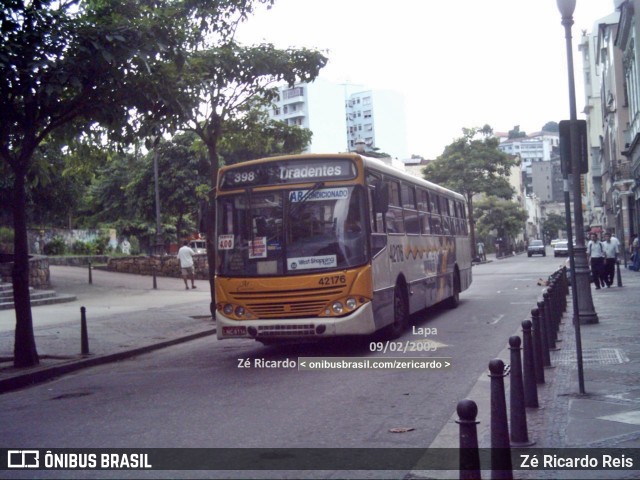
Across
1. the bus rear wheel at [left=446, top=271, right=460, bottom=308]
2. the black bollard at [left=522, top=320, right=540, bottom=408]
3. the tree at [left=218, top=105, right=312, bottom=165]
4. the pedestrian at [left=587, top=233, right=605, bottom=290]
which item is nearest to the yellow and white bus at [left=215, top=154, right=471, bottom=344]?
the black bollard at [left=522, top=320, right=540, bottom=408]

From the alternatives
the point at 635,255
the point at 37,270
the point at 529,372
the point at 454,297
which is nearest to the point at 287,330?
the point at 529,372

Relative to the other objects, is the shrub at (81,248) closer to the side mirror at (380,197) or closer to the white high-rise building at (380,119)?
the side mirror at (380,197)

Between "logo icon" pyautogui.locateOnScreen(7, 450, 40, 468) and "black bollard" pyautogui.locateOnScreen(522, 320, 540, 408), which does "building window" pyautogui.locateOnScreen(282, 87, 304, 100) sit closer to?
"black bollard" pyautogui.locateOnScreen(522, 320, 540, 408)

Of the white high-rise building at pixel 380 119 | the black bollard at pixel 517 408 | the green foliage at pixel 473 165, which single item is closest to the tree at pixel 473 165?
the green foliage at pixel 473 165

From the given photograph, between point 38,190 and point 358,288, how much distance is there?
83.7 feet

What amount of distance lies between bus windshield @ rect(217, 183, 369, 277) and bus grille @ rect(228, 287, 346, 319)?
322 millimetres

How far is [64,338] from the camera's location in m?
15.6

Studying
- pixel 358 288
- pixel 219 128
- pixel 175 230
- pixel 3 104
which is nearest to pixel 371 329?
pixel 358 288

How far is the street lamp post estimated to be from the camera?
896cm

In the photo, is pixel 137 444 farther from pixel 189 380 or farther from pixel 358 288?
pixel 358 288

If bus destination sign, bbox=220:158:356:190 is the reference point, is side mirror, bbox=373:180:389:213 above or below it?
below

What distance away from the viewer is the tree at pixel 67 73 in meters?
11.1

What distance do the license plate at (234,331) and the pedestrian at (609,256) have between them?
1657 centimetres

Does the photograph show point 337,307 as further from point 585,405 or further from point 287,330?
point 585,405
